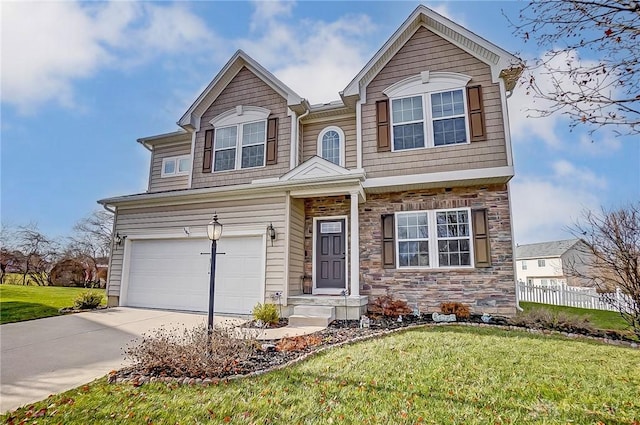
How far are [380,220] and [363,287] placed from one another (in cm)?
193

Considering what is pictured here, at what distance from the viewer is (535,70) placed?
128 inches

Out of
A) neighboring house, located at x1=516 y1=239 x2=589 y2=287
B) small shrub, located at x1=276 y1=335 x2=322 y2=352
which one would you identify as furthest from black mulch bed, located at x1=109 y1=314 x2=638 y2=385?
neighboring house, located at x1=516 y1=239 x2=589 y2=287

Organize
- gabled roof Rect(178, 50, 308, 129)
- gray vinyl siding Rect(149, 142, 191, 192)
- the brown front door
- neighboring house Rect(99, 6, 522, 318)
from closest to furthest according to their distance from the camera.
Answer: neighboring house Rect(99, 6, 522, 318) → the brown front door → gabled roof Rect(178, 50, 308, 129) → gray vinyl siding Rect(149, 142, 191, 192)

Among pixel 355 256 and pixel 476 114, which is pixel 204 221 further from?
pixel 476 114

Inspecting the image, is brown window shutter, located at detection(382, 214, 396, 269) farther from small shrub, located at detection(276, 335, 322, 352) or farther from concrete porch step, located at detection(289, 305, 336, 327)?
small shrub, located at detection(276, 335, 322, 352)

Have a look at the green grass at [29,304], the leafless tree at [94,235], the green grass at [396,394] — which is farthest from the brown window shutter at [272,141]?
the leafless tree at [94,235]

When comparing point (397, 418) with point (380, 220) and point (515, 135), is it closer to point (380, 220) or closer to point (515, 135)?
point (380, 220)

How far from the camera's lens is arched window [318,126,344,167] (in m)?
10.4

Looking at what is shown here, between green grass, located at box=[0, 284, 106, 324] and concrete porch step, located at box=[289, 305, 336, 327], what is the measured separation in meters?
6.16

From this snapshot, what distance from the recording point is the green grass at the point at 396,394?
303cm

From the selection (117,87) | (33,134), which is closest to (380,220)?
(117,87)

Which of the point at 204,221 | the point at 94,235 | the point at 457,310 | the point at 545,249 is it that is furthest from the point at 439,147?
the point at 545,249

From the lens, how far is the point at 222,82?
458 inches

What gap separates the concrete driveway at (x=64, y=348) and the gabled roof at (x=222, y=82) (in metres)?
6.56
